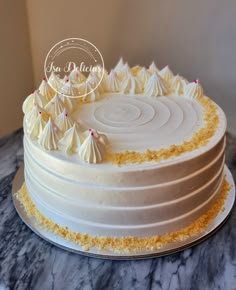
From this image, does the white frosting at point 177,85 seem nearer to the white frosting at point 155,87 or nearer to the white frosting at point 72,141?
the white frosting at point 155,87

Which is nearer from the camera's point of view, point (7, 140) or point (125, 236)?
point (125, 236)

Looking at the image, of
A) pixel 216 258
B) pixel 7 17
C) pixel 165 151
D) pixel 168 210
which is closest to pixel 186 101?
pixel 165 151

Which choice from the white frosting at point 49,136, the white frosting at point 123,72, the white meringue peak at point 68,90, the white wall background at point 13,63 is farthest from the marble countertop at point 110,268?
the white wall background at point 13,63

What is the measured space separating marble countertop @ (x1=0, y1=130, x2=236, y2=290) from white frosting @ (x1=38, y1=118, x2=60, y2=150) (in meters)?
0.30

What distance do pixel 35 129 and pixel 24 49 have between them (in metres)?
1.07

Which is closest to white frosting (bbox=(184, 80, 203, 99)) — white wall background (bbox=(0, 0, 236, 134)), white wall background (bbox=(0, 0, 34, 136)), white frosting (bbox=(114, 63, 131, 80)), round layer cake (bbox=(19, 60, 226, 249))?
round layer cake (bbox=(19, 60, 226, 249))

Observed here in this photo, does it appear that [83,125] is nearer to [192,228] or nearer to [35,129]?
[35,129]

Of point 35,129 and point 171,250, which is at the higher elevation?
point 35,129

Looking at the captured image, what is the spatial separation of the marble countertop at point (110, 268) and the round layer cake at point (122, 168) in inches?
3.6

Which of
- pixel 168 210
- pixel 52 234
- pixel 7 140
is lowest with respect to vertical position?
pixel 7 140

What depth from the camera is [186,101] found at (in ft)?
5.50

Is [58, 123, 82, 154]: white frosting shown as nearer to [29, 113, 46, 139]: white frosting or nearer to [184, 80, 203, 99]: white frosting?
[29, 113, 46, 139]: white frosting

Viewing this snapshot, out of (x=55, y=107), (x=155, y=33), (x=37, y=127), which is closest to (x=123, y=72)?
(x=55, y=107)

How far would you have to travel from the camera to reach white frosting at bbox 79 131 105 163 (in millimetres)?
1279
